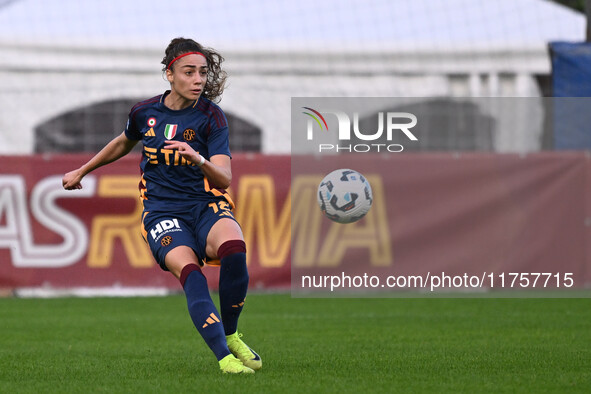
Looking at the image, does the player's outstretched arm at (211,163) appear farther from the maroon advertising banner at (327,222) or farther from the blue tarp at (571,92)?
the blue tarp at (571,92)

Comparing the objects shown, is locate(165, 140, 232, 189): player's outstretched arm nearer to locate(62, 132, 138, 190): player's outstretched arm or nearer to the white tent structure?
locate(62, 132, 138, 190): player's outstretched arm

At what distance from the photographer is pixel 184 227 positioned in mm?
6008

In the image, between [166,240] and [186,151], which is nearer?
[186,151]

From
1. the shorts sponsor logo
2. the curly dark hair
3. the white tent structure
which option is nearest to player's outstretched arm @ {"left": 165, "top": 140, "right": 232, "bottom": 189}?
the shorts sponsor logo

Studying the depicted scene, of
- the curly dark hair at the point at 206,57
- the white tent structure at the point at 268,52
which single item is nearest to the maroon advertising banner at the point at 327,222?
the white tent structure at the point at 268,52

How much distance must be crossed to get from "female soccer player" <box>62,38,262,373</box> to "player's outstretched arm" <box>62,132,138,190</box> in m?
0.19

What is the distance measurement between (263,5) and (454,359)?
1264 cm

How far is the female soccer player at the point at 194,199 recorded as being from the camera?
5805 millimetres

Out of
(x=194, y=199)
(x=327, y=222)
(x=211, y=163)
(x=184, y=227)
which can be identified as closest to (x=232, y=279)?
(x=184, y=227)

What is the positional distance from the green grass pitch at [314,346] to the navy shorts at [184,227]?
69cm

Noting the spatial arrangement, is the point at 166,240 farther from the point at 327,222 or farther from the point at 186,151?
the point at 327,222

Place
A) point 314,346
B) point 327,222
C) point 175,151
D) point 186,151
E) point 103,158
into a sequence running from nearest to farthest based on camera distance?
point 186,151 < point 175,151 < point 103,158 < point 314,346 < point 327,222

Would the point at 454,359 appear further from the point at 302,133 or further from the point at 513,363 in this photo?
the point at 302,133

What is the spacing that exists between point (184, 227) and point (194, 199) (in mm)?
173
